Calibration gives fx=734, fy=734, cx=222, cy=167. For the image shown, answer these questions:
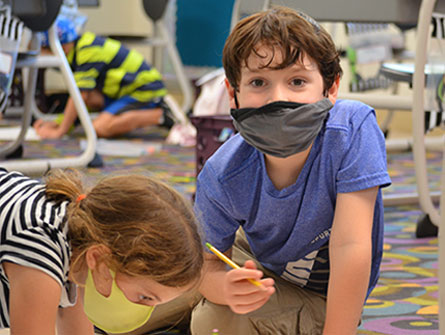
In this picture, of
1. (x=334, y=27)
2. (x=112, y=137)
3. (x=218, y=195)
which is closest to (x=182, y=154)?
(x=112, y=137)

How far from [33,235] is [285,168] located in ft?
1.19

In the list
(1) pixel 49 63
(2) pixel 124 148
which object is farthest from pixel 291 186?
(2) pixel 124 148

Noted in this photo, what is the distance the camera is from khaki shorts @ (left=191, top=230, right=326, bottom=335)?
1130mm

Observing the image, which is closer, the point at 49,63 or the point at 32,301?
the point at 32,301

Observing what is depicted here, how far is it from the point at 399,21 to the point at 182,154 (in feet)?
4.73

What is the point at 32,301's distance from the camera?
850mm

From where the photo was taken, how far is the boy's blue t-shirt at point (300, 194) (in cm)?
101

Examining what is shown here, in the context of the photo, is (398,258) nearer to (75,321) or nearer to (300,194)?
(300,194)

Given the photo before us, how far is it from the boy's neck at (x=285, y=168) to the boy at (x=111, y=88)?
8.00ft

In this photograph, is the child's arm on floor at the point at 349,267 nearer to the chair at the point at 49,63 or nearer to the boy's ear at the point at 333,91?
the boy's ear at the point at 333,91

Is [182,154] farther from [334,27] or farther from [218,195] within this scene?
[218,195]

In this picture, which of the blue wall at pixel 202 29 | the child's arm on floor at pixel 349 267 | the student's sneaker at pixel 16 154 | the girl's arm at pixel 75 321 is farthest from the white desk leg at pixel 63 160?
the blue wall at pixel 202 29

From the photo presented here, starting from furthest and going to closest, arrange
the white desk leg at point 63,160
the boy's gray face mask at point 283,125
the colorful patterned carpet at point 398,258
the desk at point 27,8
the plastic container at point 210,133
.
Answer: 1. the white desk leg at point 63,160
2. the desk at point 27,8
3. the plastic container at point 210,133
4. the colorful patterned carpet at point 398,258
5. the boy's gray face mask at point 283,125

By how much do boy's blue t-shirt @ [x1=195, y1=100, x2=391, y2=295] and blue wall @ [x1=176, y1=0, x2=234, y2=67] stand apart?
3.20m
